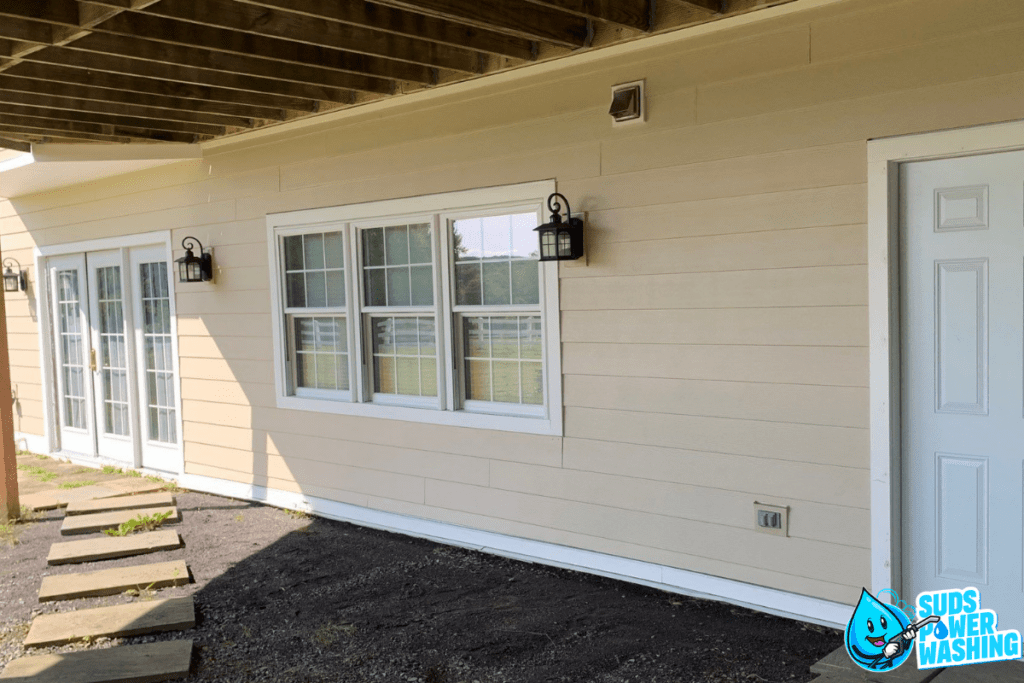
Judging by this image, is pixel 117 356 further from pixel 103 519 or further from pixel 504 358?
pixel 504 358

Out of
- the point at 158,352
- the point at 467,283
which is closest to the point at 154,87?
the point at 467,283

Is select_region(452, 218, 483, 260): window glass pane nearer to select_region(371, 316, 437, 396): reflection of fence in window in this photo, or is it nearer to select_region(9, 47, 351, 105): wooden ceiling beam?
select_region(371, 316, 437, 396): reflection of fence in window

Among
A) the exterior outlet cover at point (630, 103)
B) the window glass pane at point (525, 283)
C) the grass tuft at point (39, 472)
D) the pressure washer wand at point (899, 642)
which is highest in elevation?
the exterior outlet cover at point (630, 103)

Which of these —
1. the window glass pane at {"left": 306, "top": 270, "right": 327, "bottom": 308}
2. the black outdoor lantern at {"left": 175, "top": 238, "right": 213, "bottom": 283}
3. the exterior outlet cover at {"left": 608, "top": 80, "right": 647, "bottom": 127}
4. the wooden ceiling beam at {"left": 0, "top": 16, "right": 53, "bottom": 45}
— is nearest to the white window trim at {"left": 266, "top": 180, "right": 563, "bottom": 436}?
the window glass pane at {"left": 306, "top": 270, "right": 327, "bottom": 308}

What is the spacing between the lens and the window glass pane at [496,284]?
4.76 m

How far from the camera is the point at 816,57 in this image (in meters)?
3.51

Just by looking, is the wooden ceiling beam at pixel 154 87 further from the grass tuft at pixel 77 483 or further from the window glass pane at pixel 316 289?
the grass tuft at pixel 77 483

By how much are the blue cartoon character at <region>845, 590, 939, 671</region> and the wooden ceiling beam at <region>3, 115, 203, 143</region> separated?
5523 mm

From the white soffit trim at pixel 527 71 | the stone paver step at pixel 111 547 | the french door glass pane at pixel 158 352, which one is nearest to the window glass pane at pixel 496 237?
the white soffit trim at pixel 527 71

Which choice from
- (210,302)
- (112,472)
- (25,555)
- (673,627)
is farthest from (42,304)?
(673,627)

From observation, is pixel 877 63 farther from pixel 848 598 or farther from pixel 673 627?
pixel 673 627

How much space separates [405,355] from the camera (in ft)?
17.6

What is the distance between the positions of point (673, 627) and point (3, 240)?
8.38 m

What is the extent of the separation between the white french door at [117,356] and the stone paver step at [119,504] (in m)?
0.66
